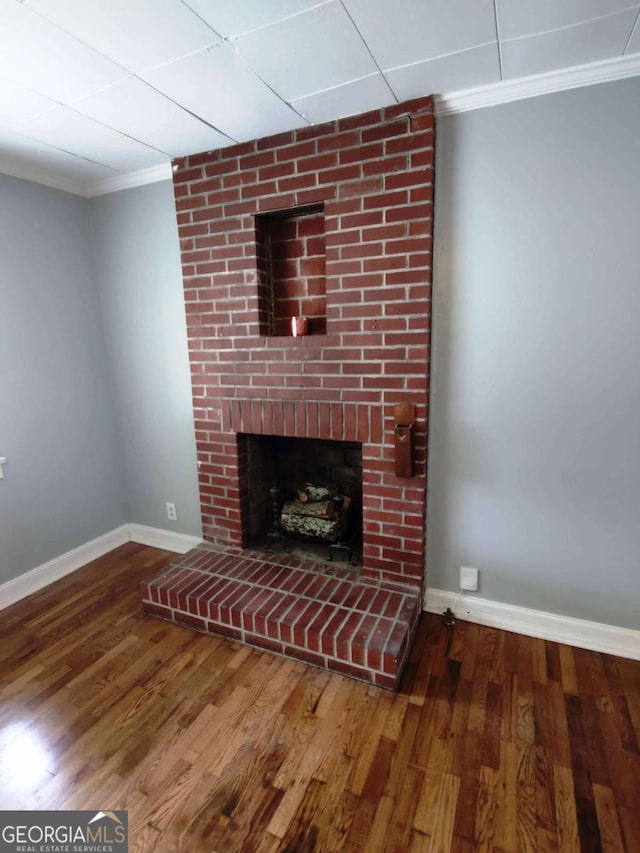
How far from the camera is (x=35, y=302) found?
88.8 inches

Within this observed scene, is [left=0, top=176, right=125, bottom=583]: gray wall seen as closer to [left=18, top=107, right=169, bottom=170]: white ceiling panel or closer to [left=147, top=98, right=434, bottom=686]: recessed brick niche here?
[left=18, top=107, right=169, bottom=170]: white ceiling panel

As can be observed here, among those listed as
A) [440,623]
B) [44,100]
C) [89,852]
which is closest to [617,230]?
[440,623]

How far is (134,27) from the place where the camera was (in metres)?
1.18

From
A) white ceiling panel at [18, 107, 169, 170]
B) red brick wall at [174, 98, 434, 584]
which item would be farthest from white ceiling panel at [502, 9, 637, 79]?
white ceiling panel at [18, 107, 169, 170]

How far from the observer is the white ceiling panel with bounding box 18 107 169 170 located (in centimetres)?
170

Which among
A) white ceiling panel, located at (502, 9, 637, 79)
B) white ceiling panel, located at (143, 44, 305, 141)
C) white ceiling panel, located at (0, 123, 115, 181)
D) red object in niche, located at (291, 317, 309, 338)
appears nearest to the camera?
white ceiling panel, located at (502, 9, 637, 79)

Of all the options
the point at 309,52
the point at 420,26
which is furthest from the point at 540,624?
the point at 309,52

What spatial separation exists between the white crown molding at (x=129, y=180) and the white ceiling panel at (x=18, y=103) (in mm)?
640

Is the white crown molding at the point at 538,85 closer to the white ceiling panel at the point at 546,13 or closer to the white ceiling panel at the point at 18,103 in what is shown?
the white ceiling panel at the point at 546,13

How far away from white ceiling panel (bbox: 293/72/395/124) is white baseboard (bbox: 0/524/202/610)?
237 centimetres

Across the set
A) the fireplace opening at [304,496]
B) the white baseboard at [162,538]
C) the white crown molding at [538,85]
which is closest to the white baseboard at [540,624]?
the fireplace opening at [304,496]

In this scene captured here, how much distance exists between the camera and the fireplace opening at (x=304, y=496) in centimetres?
224

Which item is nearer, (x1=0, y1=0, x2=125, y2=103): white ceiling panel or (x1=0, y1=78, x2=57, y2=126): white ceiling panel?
(x1=0, y1=0, x2=125, y2=103): white ceiling panel

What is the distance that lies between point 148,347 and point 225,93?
56.4 inches
